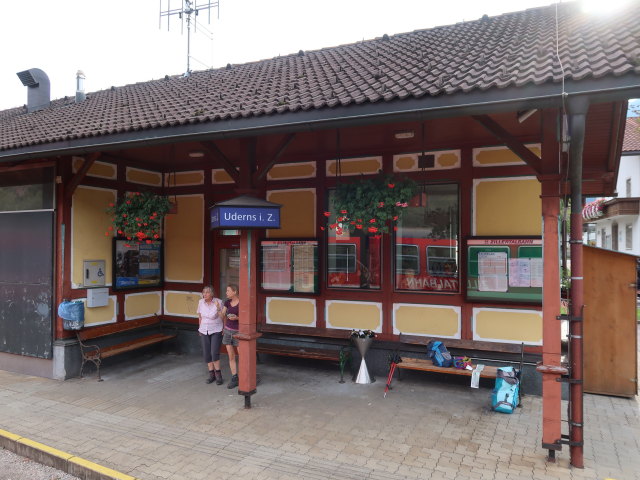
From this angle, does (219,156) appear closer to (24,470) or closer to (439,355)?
(24,470)

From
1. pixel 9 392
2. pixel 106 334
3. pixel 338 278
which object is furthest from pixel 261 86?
pixel 9 392

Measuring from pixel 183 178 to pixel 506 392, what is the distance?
6.97m

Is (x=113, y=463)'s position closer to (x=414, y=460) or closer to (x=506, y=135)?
(x=414, y=460)

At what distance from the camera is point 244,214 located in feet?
18.0

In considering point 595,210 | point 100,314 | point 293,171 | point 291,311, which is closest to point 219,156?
point 293,171

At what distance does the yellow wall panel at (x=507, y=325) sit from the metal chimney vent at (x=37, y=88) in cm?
1187

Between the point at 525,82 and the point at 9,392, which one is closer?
the point at 525,82

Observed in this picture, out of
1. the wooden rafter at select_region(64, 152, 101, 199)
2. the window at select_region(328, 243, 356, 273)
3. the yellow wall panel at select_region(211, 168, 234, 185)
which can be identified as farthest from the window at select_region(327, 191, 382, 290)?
the wooden rafter at select_region(64, 152, 101, 199)

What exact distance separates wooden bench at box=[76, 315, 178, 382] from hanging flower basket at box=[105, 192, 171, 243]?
1714 millimetres

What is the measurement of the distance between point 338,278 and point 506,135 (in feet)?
13.0

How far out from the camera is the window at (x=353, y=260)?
24.5 ft

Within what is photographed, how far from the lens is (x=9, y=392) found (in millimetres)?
6680

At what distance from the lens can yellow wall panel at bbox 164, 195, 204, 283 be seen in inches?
349

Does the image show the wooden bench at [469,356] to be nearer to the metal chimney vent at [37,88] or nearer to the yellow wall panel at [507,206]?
the yellow wall panel at [507,206]
